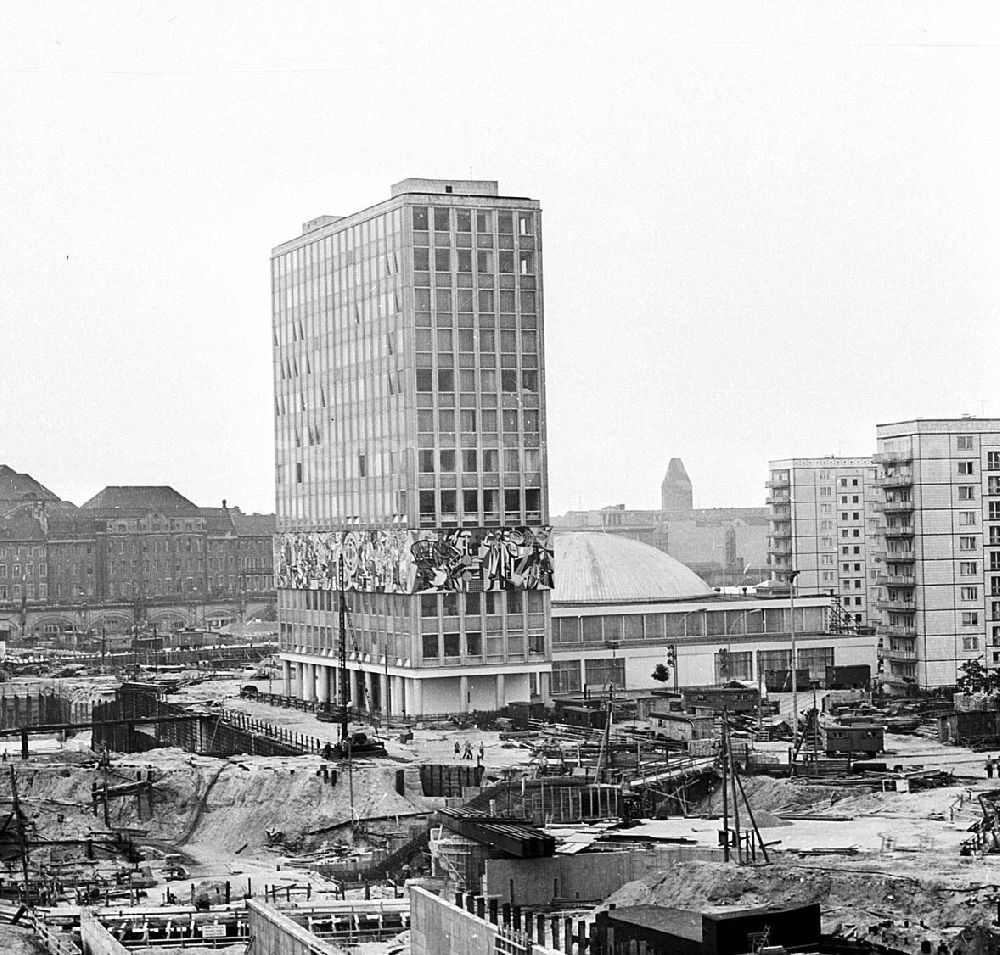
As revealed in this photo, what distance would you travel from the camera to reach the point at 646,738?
9812cm

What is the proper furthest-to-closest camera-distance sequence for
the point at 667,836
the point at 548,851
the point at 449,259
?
1. the point at 449,259
2. the point at 667,836
3. the point at 548,851

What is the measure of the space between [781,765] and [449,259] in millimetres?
42015

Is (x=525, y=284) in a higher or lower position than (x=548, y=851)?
higher

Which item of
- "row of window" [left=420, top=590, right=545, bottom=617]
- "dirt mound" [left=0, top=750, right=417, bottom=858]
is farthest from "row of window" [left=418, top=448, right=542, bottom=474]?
"dirt mound" [left=0, top=750, right=417, bottom=858]

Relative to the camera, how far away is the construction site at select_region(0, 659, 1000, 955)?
48719 mm

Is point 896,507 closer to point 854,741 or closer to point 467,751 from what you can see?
point 854,741

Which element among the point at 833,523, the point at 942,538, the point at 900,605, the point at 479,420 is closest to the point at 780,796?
the point at 479,420

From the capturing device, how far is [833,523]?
18712 centimetres

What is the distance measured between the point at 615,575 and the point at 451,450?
29.1 m

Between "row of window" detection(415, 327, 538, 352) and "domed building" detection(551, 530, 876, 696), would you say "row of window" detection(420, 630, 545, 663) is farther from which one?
"row of window" detection(415, 327, 538, 352)

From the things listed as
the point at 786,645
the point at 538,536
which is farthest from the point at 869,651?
the point at 538,536

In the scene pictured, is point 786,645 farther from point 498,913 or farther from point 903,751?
point 498,913

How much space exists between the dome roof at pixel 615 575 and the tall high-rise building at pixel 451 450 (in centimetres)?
2058

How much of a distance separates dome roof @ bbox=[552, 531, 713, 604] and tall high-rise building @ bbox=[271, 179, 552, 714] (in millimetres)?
20584
